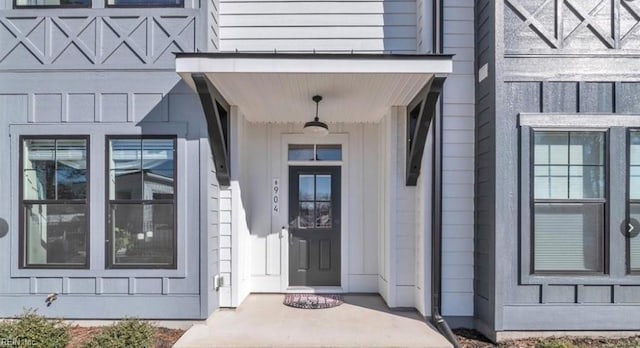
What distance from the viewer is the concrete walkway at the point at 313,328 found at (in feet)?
12.3

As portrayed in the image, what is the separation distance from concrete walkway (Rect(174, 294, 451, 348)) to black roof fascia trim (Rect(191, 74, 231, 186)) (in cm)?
161

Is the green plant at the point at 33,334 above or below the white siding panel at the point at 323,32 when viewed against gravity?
below

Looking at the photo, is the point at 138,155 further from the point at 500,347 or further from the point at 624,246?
the point at 624,246

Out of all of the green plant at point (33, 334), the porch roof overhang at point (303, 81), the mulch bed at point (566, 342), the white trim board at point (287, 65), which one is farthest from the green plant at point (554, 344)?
the green plant at point (33, 334)

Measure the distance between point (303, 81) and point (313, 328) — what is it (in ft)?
8.42

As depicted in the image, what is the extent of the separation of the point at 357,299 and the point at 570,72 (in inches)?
144

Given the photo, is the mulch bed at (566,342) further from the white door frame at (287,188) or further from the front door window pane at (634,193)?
the white door frame at (287,188)

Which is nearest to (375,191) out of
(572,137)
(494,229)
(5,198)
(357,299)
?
(357,299)

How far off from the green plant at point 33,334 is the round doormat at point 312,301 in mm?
2459

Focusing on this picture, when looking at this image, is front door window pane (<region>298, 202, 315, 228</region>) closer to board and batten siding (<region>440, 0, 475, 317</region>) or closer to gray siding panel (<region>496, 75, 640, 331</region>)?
board and batten siding (<region>440, 0, 475, 317</region>)

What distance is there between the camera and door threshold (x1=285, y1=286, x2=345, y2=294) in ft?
18.2

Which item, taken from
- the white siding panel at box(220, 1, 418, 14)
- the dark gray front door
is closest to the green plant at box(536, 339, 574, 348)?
the dark gray front door

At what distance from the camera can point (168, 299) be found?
4.19m

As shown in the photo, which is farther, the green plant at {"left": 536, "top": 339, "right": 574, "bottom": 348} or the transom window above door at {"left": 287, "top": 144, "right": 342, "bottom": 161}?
the transom window above door at {"left": 287, "top": 144, "right": 342, "bottom": 161}
